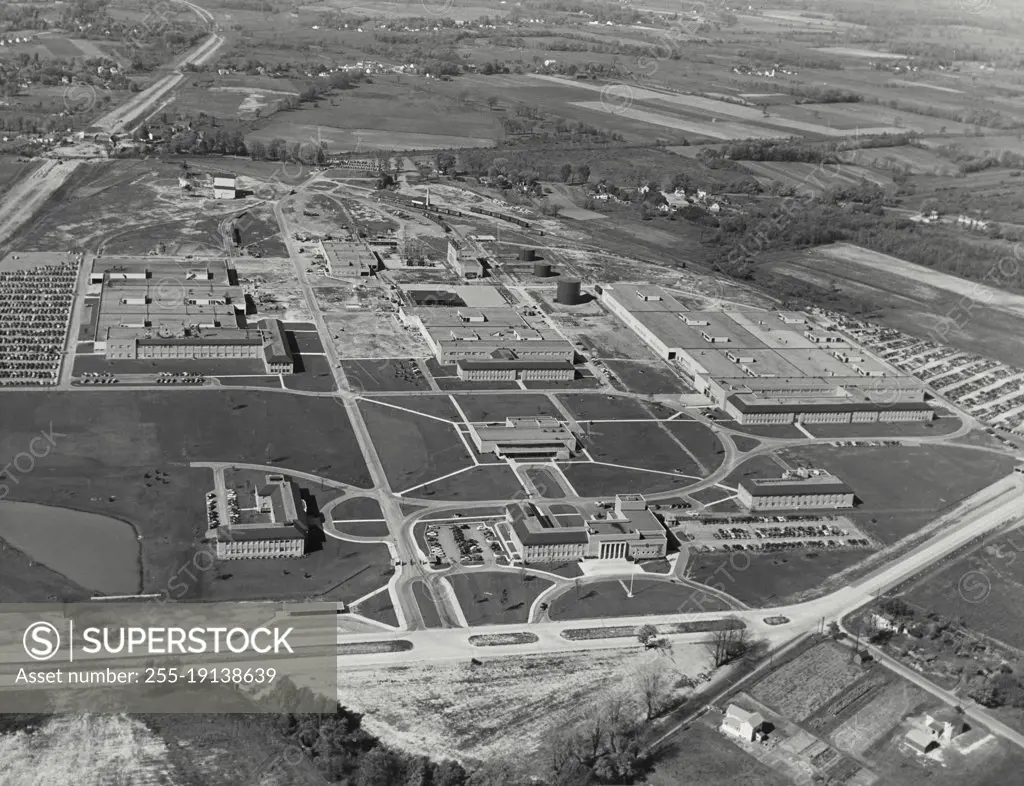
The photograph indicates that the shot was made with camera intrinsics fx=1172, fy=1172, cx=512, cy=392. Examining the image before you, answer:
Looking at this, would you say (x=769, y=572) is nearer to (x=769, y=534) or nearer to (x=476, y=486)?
(x=769, y=534)

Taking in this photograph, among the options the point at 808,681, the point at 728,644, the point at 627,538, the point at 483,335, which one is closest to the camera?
the point at 808,681

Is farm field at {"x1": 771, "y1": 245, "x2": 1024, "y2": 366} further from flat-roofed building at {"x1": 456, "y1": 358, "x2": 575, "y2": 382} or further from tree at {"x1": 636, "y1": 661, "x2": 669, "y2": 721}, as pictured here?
tree at {"x1": 636, "y1": 661, "x2": 669, "y2": 721}

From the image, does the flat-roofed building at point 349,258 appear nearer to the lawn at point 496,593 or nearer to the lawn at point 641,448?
the lawn at point 641,448

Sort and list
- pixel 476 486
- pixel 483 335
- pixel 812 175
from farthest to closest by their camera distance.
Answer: pixel 812 175 → pixel 483 335 → pixel 476 486

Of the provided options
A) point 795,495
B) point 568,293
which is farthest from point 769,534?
point 568,293

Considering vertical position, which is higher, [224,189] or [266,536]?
[224,189]

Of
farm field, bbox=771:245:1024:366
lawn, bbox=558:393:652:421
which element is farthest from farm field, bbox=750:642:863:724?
farm field, bbox=771:245:1024:366

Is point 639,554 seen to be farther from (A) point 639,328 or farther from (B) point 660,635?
(A) point 639,328

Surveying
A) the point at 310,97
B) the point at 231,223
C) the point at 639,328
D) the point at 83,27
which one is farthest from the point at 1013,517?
the point at 83,27
